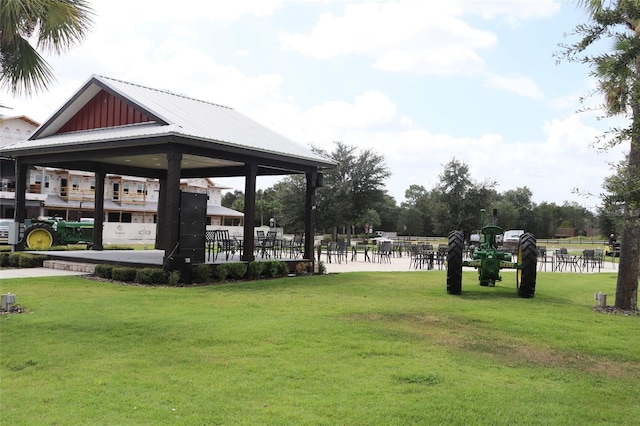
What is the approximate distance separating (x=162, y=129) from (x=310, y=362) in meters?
9.18

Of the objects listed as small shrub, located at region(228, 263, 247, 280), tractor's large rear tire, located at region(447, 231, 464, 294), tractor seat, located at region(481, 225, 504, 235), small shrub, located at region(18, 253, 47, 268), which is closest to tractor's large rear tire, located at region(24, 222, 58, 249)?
small shrub, located at region(18, 253, 47, 268)

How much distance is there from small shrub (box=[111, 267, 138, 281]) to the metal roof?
3100 mm

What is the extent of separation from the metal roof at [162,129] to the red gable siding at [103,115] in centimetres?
17

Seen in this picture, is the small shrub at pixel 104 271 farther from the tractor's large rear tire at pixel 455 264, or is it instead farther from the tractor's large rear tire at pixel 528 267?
the tractor's large rear tire at pixel 528 267

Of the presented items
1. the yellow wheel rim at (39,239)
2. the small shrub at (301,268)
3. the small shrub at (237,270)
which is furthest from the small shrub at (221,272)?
the yellow wheel rim at (39,239)

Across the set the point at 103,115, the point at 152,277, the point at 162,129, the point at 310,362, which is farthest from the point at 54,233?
the point at 310,362

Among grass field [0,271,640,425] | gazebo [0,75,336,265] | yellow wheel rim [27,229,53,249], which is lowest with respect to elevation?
grass field [0,271,640,425]

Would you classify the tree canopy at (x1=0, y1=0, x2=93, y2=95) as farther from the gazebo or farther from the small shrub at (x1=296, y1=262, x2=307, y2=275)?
the small shrub at (x1=296, y1=262, x2=307, y2=275)

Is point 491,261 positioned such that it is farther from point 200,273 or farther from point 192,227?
point 192,227

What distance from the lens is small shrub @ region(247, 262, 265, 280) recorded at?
15391 mm

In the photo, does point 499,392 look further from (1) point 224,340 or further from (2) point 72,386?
(2) point 72,386

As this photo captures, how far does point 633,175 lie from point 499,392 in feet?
8.86

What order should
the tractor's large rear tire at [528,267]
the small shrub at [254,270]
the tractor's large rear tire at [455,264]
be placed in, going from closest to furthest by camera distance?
the tractor's large rear tire at [528,267], the tractor's large rear tire at [455,264], the small shrub at [254,270]

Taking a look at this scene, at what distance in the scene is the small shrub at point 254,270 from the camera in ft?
50.5
